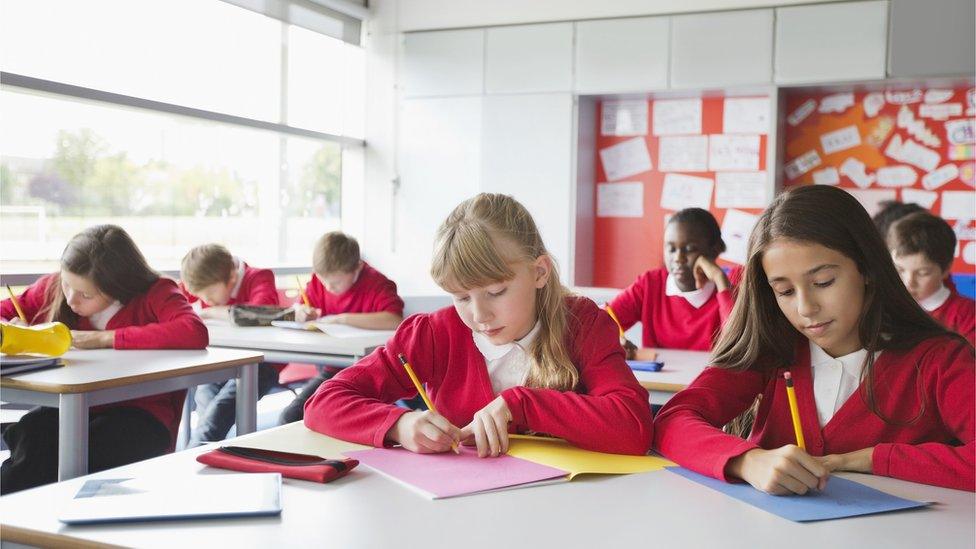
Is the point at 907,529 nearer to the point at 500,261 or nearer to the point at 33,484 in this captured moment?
the point at 500,261

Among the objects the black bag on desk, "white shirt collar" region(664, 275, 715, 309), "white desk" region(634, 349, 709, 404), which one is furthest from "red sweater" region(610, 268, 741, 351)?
the black bag on desk

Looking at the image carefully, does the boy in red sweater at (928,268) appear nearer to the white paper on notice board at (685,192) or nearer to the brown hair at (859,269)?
the brown hair at (859,269)

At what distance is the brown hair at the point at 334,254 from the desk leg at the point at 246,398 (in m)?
1.25

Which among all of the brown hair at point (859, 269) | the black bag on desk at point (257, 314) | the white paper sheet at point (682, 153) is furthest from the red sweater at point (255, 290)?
the brown hair at point (859, 269)

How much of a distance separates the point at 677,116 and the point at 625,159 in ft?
1.37

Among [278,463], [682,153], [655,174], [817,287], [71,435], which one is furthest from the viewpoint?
[655,174]

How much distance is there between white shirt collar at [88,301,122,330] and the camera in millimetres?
2846

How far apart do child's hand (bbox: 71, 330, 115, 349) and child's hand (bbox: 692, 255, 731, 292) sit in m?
1.93

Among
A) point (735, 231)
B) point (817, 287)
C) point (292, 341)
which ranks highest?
point (735, 231)

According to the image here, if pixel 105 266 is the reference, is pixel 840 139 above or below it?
above

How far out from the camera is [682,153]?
5488 mm

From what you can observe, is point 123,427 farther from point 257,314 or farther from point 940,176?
point 940,176

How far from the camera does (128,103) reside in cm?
469

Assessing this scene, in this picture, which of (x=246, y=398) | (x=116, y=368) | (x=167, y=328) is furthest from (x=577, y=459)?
(x=167, y=328)
